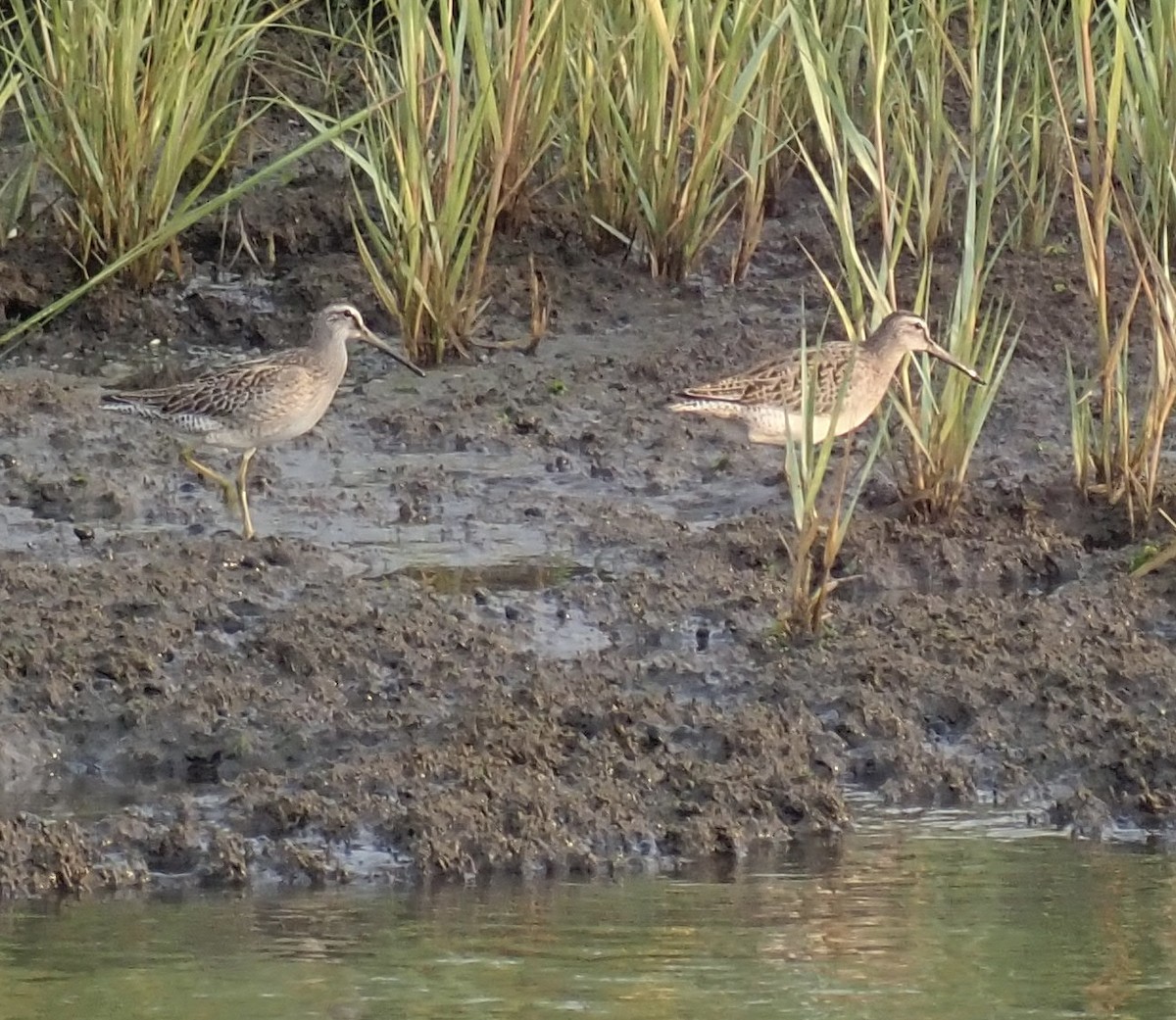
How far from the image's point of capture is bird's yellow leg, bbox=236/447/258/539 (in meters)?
7.49

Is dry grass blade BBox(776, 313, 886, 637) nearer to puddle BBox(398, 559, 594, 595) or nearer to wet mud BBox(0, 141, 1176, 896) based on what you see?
wet mud BBox(0, 141, 1176, 896)

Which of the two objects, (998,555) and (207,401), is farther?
(207,401)

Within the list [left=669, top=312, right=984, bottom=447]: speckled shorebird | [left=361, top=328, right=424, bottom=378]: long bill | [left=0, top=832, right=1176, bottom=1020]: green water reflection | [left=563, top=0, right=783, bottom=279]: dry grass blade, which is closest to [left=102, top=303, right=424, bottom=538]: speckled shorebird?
[left=361, top=328, right=424, bottom=378]: long bill

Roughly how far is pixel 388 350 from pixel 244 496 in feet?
4.02

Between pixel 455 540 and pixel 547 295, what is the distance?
197cm

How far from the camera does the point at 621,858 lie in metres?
5.31

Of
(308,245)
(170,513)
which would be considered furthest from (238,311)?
(170,513)

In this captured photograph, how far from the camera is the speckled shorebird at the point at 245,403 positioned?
26.1ft

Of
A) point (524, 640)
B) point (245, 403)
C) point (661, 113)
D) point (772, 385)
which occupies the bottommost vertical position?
point (524, 640)

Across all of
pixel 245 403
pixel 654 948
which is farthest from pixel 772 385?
pixel 654 948

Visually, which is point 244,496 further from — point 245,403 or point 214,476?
point 245,403

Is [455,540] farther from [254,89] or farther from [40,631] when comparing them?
[254,89]

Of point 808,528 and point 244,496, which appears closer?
point 808,528

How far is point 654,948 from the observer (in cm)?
464
